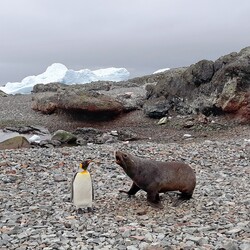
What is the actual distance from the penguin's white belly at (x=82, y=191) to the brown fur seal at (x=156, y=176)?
→ 0.63 m

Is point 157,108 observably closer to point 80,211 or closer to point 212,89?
point 212,89

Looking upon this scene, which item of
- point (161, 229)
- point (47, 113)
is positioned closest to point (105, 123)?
point (47, 113)

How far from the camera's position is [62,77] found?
55.3 meters

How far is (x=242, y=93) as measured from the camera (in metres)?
20.3

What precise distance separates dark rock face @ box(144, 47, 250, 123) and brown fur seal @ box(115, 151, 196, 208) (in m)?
12.9

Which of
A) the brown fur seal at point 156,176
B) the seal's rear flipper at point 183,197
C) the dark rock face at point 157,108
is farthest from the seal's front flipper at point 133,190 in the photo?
the dark rock face at point 157,108

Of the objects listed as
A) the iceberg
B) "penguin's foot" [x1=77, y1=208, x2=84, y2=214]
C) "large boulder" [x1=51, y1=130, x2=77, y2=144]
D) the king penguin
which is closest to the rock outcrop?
"large boulder" [x1=51, y1=130, x2=77, y2=144]

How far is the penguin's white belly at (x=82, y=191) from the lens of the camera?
706cm

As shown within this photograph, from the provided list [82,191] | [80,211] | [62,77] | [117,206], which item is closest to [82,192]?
[82,191]

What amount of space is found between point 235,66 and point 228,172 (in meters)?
11.3

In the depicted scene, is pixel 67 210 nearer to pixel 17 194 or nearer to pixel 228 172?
pixel 17 194

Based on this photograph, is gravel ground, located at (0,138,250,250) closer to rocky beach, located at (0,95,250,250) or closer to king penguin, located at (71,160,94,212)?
rocky beach, located at (0,95,250,250)

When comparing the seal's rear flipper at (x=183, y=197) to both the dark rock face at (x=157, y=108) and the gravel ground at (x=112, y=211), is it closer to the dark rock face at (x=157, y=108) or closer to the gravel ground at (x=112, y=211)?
the gravel ground at (x=112, y=211)

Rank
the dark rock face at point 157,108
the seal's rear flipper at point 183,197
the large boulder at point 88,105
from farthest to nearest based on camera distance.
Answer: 1. the large boulder at point 88,105
2. the dark rock face at point 157,108
3. the seal's rear flipper at point 183,197
